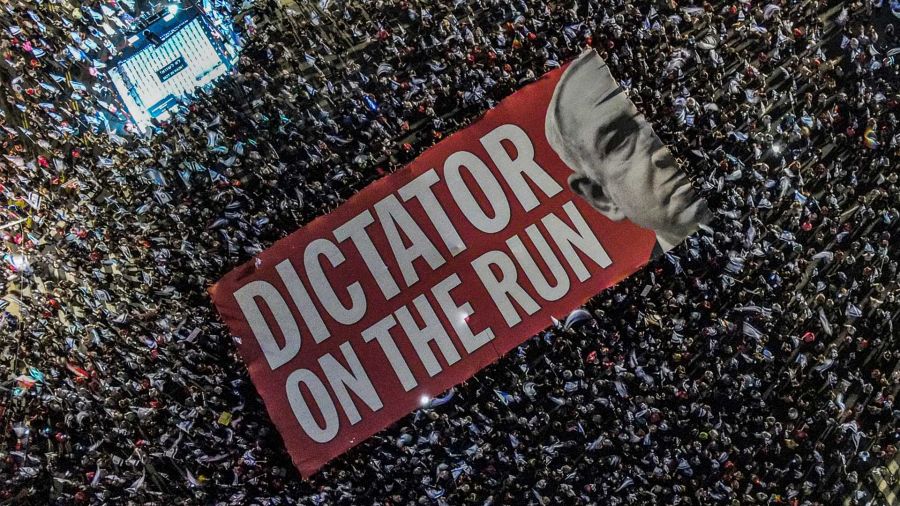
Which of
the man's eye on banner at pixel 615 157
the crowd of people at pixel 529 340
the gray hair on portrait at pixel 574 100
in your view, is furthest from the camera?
the gray hair on portrait at pixel 574 100

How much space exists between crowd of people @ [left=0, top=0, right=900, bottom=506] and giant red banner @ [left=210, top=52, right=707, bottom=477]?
0.33 meters

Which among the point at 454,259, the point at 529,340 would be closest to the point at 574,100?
the point at 454,259

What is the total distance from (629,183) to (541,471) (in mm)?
4695

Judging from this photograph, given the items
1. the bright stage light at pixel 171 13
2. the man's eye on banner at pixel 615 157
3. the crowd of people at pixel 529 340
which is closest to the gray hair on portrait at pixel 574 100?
the man's eye on banner at pixel 615 157

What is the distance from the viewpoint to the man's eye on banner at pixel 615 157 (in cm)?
920

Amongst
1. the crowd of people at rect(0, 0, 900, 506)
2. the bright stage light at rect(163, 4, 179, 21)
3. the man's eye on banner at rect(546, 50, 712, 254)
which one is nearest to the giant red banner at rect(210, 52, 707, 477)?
the man's eye on banner at rect(546, 50, 712, 254)

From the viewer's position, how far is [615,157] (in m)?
9.41

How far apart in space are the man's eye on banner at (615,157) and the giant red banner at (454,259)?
0.02 metres

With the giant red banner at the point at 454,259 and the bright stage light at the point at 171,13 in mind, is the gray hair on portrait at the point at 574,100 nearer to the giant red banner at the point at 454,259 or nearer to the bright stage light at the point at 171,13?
the giant red banner at the point at 454,259

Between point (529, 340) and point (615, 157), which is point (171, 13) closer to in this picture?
point (615, 157)

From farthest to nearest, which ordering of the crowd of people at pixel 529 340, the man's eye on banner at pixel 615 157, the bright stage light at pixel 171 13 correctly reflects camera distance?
the bright stage light at pixel 171 13, the man's eye on banner at pixel 615 157, the crowd of people at pixel 529 340

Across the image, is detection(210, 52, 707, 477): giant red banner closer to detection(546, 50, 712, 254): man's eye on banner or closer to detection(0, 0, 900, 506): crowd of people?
detection(546, 50, 712, 254): man's eye on banner

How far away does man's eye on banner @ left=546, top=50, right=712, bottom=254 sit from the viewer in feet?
30.2

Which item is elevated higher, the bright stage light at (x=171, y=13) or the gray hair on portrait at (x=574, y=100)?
the bright stage light at (x=171, y=13)
